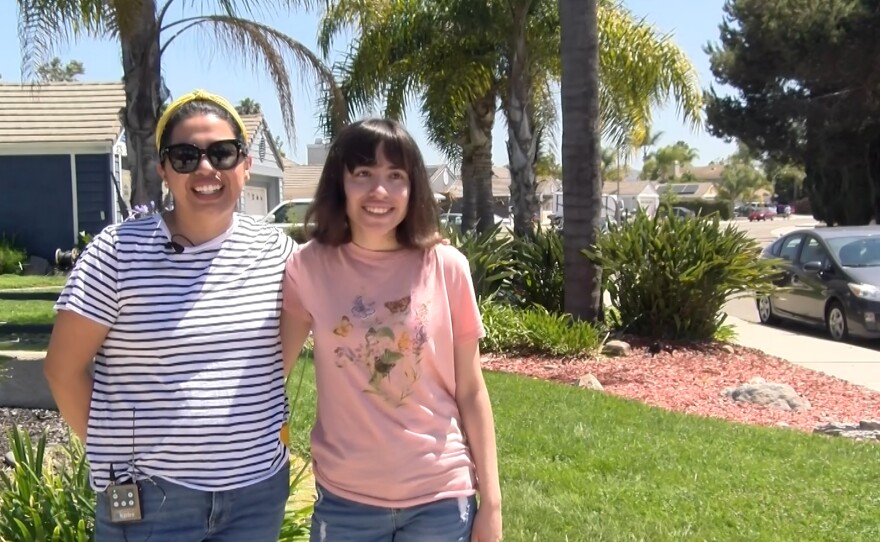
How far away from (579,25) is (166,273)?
8.64 m

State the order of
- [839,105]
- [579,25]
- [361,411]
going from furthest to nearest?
[839,105]
[579,25]
[361,411]

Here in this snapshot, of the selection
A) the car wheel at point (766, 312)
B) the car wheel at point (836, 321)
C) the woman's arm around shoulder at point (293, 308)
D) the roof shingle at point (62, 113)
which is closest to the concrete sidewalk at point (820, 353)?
the car wheel at point (836, 321)

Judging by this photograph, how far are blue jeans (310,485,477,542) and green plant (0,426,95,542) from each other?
1.32 meters

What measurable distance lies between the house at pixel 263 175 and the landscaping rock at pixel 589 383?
21154 millimetres

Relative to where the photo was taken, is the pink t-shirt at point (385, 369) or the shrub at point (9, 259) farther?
the shrub at point (9, 259)

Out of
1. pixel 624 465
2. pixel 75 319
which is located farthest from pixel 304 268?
pixel 624 465

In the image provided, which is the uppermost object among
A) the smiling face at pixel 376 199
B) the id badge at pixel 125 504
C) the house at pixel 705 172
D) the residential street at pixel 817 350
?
the house at pixel 705 172

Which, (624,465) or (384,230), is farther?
(624,465)

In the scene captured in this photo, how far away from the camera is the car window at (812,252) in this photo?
12.8 m

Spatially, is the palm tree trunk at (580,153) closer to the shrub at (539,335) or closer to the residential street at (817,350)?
the shrub at (539,335)

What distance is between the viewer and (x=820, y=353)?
10.8 m

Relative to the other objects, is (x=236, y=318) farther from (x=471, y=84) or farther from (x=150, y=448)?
(x=471, y=84)

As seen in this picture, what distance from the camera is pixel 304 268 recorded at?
2.42 meters

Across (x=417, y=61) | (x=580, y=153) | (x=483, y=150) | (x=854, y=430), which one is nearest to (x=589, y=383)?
(x=854, y=430)
